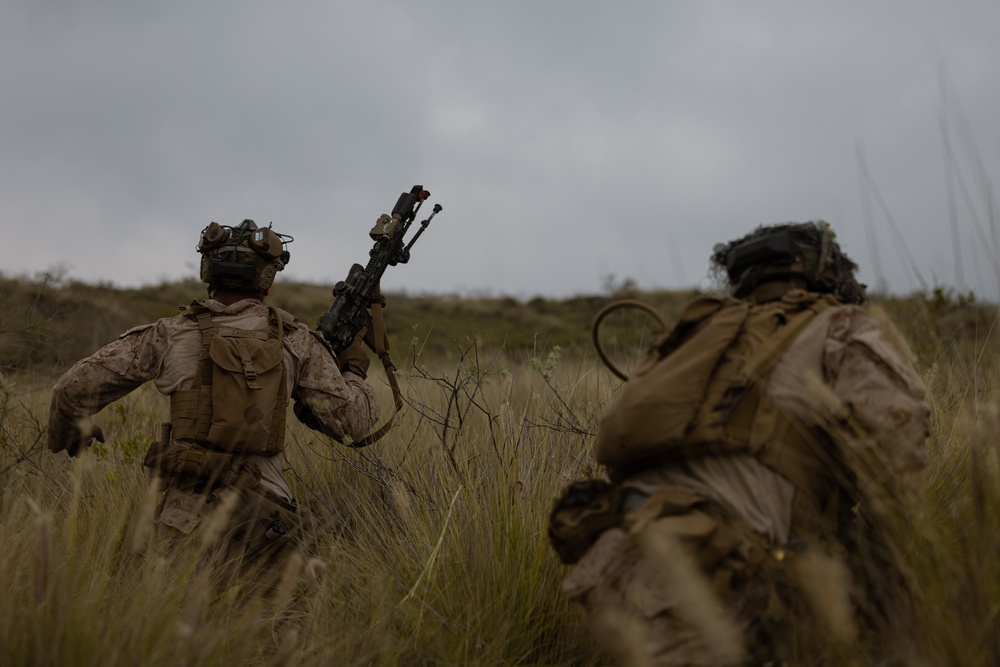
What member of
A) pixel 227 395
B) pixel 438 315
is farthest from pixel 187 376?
pixel 438 315

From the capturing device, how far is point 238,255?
14.5 feet

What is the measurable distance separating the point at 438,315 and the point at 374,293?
65.6 ft

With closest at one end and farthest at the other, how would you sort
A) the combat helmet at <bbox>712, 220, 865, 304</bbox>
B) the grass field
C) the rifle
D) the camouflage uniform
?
the grass field
the combat helmet at <bbox>712, 220, 865, 304</bbox>
the camouflage uniform
the rifle

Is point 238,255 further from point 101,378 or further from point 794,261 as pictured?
point 794,261

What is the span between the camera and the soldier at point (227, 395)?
408 centimetres

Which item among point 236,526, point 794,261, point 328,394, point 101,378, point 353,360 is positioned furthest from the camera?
point 353,360

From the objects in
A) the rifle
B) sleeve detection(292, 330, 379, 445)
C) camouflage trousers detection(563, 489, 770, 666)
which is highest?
the rifle

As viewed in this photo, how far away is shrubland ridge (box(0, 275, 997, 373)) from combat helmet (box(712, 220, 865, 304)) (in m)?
5.23

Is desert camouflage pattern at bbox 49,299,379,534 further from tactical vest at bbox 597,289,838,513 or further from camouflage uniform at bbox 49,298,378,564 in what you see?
tactical vest at bbox 597,289,838,513

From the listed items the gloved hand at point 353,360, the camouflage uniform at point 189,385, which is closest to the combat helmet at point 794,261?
the camouflage uniform at point 189,385

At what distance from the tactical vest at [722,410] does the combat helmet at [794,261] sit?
21 cm

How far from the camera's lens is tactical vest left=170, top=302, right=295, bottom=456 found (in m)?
4.08

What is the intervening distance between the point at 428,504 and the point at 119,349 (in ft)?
5.52

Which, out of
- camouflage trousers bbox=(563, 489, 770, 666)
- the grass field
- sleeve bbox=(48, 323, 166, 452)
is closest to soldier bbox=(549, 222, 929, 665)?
camouflage trousers bbox=(563, 489, 770, 666)
